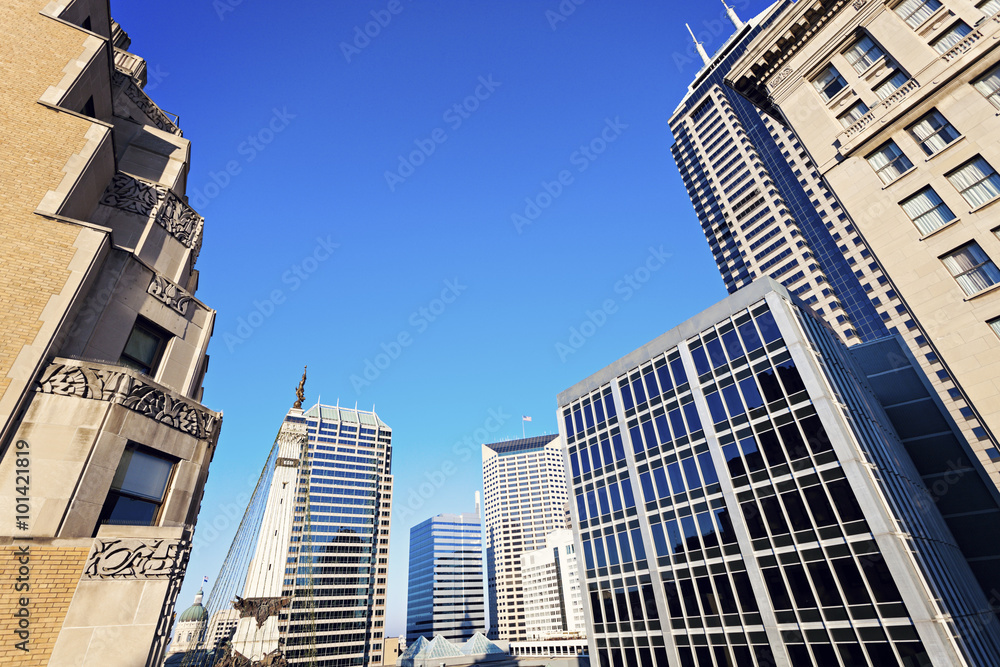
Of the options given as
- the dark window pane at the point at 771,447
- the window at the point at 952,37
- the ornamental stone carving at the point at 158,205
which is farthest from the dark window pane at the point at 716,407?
the ornamental stone carving at the point at 158,205

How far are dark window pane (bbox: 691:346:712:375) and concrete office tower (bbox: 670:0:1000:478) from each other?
61.2 metres

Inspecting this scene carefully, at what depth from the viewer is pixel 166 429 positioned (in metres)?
11.9

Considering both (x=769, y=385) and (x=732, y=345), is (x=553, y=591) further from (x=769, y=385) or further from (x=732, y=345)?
(x=769, y=385)

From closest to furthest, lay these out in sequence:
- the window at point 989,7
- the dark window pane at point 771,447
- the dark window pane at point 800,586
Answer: the window at point 989,7, the dark window pane at point 800,586, the dark window pane at point 771,447

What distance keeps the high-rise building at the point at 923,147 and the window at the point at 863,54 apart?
52 millimetres

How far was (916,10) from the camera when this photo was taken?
22.2 metres

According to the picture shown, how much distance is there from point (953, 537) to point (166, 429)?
1937 inches

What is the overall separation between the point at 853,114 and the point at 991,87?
550cm

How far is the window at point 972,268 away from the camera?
17.9 meters

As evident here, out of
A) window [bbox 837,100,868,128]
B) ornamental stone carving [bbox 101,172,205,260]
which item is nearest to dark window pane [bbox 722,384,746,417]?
window [bbox 837,100,868,128]

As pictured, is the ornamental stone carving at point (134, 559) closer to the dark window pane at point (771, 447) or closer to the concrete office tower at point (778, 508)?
the concrete office tower at point (778, 508)

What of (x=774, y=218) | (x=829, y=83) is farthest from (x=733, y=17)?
(x=829, y=83)

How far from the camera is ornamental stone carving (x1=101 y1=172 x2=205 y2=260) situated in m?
13.8

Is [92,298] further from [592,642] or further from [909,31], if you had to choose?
[592,642]
